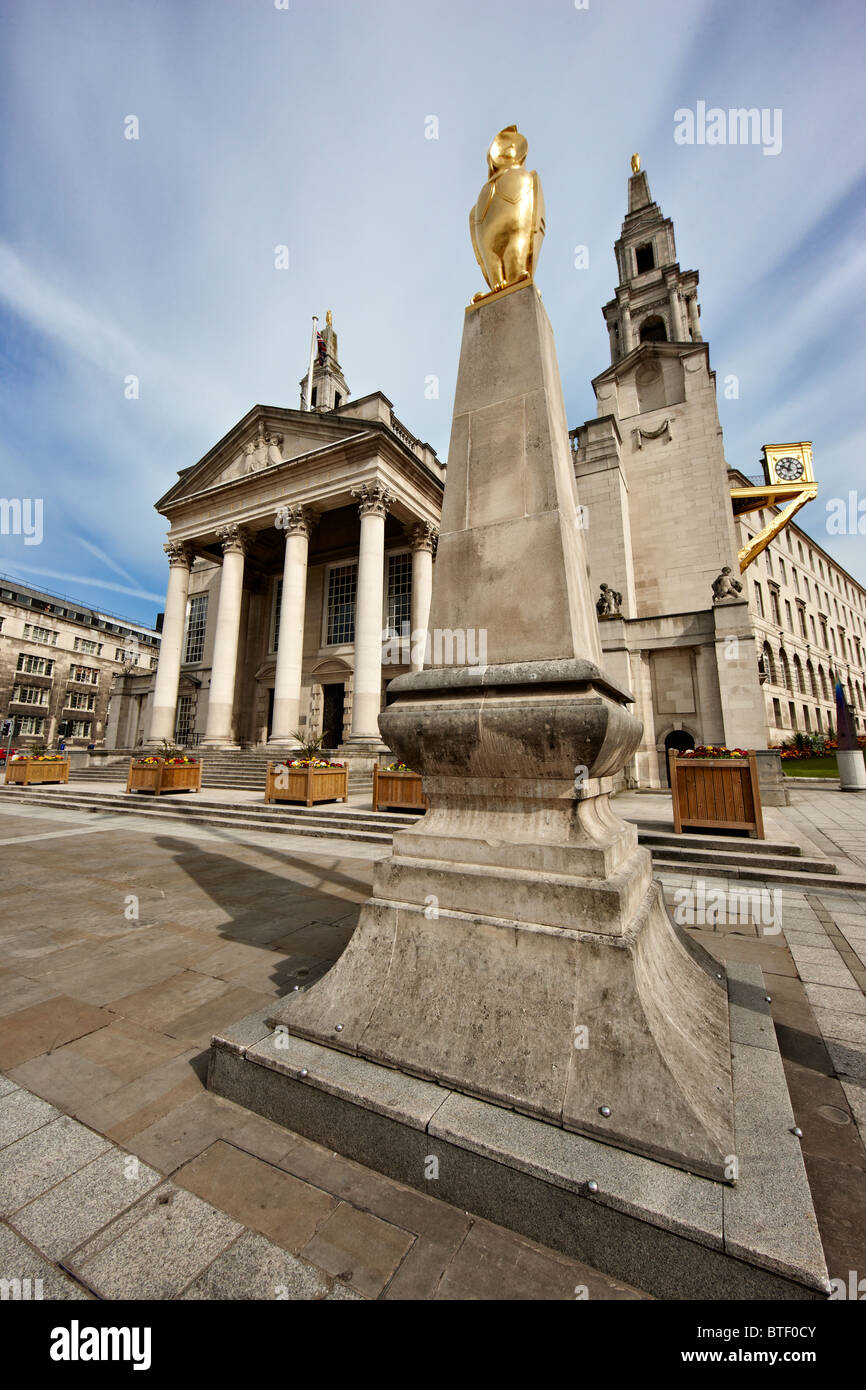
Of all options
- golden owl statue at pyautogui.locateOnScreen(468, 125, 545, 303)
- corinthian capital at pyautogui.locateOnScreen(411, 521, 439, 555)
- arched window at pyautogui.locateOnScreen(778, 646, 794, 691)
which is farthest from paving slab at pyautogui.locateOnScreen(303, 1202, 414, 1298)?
arched window at pyautogui.locateOnScreen(778, 646, 794, 691)

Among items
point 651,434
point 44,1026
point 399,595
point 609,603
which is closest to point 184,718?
point 399,595

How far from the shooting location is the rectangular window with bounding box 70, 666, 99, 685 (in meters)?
50.1

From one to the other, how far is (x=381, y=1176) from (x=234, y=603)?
2323cm

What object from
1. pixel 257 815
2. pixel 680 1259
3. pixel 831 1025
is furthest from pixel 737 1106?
pixel 257 815

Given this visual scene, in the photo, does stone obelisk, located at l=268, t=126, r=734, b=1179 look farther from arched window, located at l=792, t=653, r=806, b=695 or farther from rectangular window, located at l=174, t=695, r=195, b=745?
arched window, located at l=792, t=653, r=806, b=695

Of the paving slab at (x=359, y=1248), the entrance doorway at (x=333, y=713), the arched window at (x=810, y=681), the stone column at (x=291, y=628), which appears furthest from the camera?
the arched window at (x=810, y=681)

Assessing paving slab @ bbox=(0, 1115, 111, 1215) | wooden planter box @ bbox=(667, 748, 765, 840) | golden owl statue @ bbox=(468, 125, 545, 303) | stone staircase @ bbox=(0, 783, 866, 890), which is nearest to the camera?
paving slab @ bbox=(0, 1115, 111, 1215)

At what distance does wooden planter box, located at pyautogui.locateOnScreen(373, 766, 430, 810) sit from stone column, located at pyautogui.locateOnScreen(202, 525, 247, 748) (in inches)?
471

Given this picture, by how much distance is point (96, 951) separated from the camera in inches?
166

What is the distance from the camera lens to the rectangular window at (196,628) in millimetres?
29516

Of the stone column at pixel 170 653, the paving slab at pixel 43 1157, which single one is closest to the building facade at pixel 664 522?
the paving slab at pixel 43 1157

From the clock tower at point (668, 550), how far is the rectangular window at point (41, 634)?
4982cm

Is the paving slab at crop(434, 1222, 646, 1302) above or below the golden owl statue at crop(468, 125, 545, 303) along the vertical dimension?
below

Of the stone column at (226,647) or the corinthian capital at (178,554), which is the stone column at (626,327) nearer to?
the stone column at (226,647)
